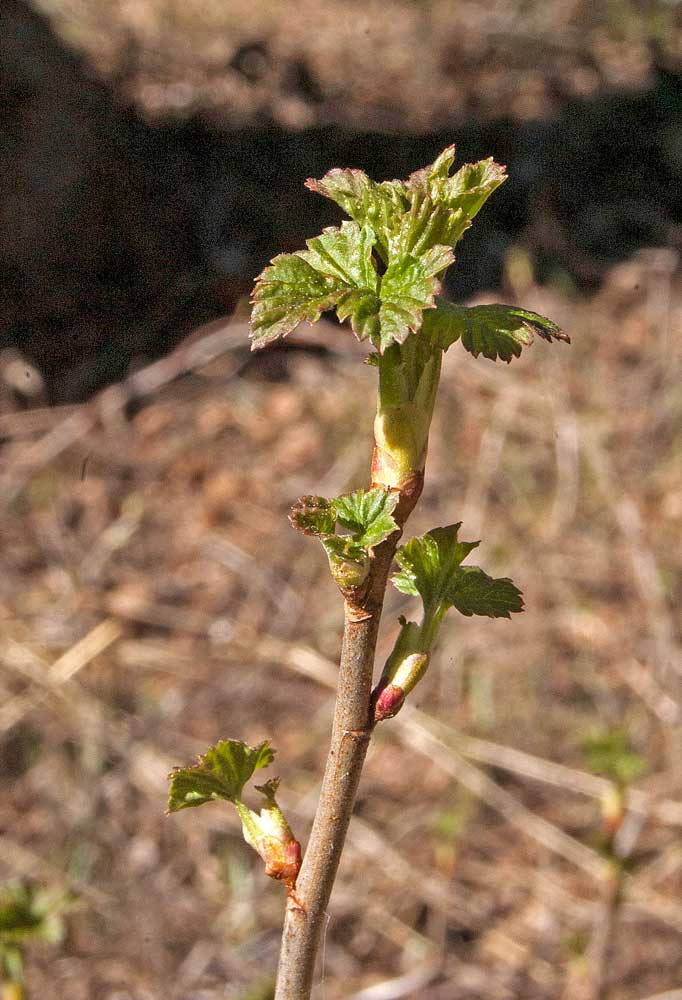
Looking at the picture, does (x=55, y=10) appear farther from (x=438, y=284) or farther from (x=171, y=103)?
(x=438, y=284)

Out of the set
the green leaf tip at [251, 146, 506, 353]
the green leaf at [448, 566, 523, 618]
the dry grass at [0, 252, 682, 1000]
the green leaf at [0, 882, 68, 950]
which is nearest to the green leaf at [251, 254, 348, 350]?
the green leaf tip at [251, 146, 506, 353]

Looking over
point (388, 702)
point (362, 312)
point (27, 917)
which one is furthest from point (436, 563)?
point (27, 917)

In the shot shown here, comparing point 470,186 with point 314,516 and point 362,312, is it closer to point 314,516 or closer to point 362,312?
point 362,312

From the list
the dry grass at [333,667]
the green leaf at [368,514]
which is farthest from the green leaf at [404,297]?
the dry grass at [333,667]

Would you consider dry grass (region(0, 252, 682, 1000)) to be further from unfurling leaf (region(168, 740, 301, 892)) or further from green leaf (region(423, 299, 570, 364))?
green leaf (region(423, 299, 570, 364))

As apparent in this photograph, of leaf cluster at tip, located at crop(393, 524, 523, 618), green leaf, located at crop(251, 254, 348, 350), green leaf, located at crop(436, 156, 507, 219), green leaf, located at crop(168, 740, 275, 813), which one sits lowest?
green leaf, located at crop(168, 740, 275, 813)

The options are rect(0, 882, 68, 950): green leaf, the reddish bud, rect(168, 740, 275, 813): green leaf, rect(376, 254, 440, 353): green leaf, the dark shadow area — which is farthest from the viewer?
the dark shadow area

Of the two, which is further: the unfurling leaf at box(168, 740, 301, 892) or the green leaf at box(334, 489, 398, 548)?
the unfurling leaf at box(168, 740, 301, 892)
